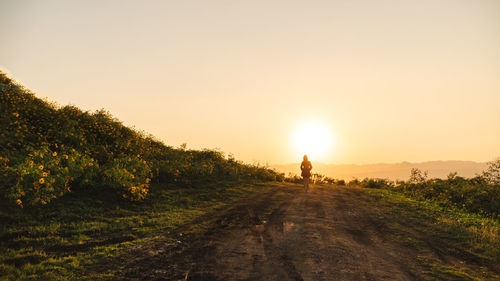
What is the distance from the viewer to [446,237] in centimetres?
962

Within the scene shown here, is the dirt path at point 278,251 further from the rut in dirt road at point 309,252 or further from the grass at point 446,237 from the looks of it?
the grass at point 446,237

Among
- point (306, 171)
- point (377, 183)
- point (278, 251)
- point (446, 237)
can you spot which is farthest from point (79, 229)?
point (377, 183)

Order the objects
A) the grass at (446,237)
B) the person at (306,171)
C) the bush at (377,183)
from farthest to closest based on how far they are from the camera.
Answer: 1. the bush at (377,183)
2. the person at (306,171)
3. the grass at (446,237)

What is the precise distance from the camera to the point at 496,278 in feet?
21.3

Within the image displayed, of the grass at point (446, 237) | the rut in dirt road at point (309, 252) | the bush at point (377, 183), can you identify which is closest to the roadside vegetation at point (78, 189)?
the rut in dirt road at point (309, 252)

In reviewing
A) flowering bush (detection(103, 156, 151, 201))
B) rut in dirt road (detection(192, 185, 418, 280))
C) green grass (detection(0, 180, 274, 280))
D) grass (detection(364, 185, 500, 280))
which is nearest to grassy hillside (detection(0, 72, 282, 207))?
flowering bush (detection(103, 156, 151, 201))

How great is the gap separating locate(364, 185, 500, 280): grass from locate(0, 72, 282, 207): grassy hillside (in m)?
10.8

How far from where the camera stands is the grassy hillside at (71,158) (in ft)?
A: 31.3

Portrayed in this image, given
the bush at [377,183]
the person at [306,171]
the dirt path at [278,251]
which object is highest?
the person at [306,171]

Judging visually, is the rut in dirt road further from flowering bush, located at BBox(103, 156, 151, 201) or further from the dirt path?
flowering bush, located at BBox(103, 156, 151, 201)

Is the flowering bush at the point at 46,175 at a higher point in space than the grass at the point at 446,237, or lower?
higher

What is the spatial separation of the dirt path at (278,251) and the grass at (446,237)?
35 cm

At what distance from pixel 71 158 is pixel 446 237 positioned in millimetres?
15164

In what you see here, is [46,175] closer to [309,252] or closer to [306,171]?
[309,252]
